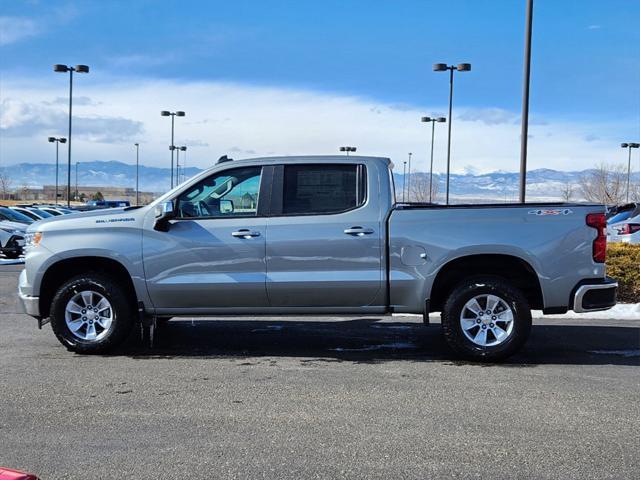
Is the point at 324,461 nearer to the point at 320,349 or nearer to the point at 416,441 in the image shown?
the point at 416,441

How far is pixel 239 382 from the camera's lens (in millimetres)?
6281

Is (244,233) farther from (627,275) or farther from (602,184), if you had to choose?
(602,184)

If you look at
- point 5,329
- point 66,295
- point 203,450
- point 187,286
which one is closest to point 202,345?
point 187,286

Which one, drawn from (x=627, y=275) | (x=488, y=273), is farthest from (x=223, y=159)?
(x=627, y=275)

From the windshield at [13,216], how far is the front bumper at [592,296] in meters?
19.3

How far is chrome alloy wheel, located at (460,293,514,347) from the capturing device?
6.98 meters

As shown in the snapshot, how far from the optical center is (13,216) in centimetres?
2261

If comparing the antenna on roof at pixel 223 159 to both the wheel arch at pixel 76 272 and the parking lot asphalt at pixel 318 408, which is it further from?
the parking lot asphalt at pixel 318 408

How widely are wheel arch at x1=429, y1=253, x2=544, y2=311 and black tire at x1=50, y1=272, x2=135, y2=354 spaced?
124 inches

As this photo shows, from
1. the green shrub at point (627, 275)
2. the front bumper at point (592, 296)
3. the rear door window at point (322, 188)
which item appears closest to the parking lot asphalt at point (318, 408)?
the front bumper at point (592, 296)

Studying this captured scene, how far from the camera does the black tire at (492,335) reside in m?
6.90

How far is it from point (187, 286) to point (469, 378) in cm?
292

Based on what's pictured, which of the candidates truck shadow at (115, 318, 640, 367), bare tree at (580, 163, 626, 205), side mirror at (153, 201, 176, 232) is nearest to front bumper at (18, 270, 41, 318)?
truck shadow at (115, 318, 640, 367)

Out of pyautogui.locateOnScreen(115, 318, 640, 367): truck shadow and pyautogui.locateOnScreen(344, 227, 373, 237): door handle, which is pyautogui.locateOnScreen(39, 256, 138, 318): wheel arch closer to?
pyautogui.locateOnScreen(115, 318, 640, 367): truck shadow
